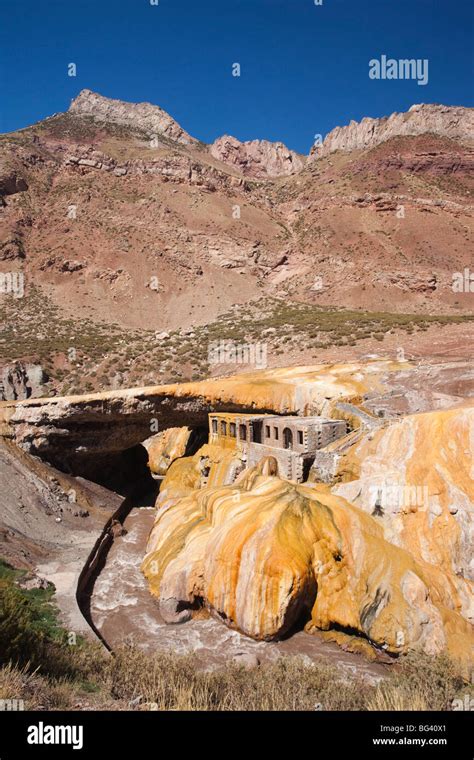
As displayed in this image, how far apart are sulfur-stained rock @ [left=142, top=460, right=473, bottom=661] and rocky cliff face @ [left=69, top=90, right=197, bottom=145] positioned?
113 meters

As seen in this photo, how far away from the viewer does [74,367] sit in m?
42.1

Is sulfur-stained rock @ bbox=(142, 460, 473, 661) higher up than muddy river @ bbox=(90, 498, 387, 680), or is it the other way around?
sulfur-stained rock @ bbox=(142, 460, 473, 661)

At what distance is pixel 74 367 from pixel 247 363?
16218 millimetres

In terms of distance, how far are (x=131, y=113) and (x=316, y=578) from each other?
12792 centimetres

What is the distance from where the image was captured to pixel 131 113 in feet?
378

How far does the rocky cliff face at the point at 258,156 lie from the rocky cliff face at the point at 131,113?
1134 cm

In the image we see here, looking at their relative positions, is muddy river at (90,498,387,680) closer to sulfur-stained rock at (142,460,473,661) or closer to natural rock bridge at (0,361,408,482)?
sulfur-stained rock at (142,460,473,661)

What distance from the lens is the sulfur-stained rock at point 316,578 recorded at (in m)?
11.0

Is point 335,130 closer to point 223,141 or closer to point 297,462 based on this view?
point 223,141

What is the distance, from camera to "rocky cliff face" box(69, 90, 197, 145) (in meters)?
110
